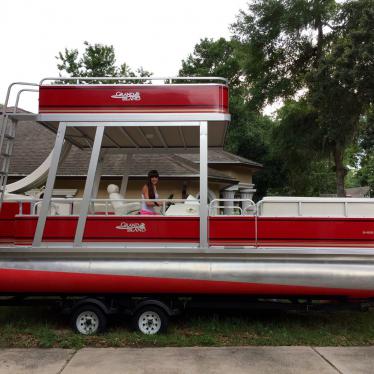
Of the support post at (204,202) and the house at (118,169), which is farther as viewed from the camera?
the house at (118,169)

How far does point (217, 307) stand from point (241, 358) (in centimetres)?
105

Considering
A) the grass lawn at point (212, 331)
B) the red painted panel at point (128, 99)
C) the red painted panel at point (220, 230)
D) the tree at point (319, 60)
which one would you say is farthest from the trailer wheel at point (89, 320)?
the tree at point (319, 60)

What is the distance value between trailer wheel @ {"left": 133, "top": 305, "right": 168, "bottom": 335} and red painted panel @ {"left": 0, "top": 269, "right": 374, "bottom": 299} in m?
0.36

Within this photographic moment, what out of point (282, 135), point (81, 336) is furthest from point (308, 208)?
point (282, 135)

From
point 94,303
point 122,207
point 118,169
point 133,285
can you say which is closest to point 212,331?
point 133,285

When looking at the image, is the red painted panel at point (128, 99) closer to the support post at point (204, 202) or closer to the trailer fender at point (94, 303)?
the support post at point (204, 202)

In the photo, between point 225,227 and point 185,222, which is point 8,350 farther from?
point 225,227

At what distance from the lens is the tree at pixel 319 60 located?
15.9 meters

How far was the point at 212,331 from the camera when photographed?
20.5 feet

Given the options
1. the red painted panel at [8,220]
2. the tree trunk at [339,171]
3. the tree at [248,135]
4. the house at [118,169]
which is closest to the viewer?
the red painted panel at [8,220]

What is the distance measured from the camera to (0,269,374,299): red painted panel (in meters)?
5.82

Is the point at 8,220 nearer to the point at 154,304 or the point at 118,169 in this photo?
the point at 154,304

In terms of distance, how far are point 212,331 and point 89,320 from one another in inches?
66.9

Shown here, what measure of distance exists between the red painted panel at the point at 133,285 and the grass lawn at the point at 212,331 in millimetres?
638
